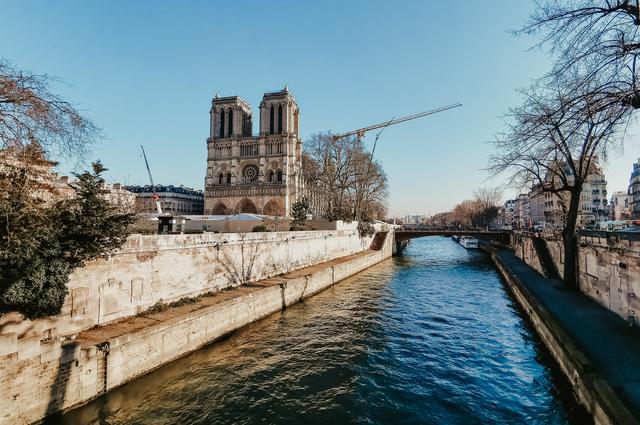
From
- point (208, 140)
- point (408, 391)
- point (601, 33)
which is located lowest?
point (408, 391)

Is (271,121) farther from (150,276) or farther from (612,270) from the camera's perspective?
(612,270)

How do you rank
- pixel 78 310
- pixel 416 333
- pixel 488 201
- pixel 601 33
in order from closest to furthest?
1. pixel 601 33
2. pixel 78 310
3. pixel 416 333
4. pixel 488 201

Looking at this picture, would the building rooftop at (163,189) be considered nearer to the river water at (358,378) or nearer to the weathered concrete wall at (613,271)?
the river water at (358,378)

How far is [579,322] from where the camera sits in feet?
40.3

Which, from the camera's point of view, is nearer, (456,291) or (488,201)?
(456,291)

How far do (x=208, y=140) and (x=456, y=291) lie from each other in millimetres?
63428

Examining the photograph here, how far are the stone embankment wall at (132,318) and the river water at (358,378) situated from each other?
56 centimetres

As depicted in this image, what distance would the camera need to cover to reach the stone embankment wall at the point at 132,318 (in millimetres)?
8164

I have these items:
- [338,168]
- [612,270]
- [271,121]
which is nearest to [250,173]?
[271,121]

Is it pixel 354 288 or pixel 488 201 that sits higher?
pixel 488 201

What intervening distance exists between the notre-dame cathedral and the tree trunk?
170 feet

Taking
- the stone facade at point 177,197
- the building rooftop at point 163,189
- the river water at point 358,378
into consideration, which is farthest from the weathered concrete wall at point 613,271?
the building rooftop at point 163,189

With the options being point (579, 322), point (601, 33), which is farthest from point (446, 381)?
point (601, 33)

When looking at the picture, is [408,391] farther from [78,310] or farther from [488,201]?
[488,201]
